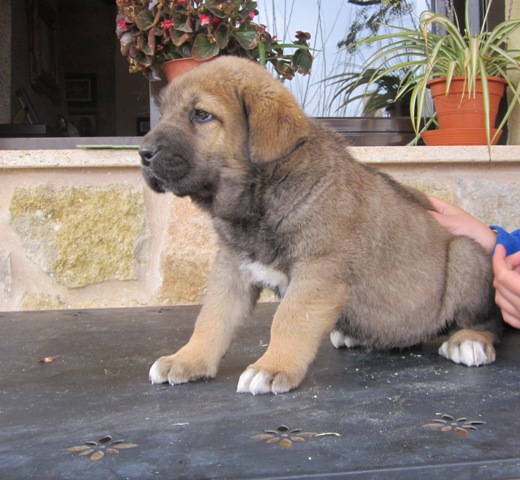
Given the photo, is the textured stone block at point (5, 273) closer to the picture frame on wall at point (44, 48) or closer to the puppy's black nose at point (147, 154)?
the puppy's black nose at point (147, 154)

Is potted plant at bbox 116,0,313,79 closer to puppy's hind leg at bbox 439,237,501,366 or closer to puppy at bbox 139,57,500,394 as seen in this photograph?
puppy at bbox 139,57,500,394

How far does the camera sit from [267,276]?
1.87m

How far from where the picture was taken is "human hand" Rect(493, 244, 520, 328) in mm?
1927

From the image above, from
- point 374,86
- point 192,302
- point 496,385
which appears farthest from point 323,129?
point 374,86

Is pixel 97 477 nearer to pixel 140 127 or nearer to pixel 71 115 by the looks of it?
pixel 140 127

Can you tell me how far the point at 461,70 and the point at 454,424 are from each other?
7.68 ft

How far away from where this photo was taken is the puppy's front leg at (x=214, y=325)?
1690 millimetres

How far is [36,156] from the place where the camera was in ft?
10.5

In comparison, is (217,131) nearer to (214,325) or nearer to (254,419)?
(214,325)

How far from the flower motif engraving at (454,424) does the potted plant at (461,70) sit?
2026 mm

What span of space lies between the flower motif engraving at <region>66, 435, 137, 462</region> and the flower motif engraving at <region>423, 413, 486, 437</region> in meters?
0.56

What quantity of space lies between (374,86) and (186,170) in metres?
2.33

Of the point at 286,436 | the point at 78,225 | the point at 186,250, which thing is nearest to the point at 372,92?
the point at 186,250

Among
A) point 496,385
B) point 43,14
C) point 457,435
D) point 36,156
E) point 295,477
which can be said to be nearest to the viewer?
point 295,477
